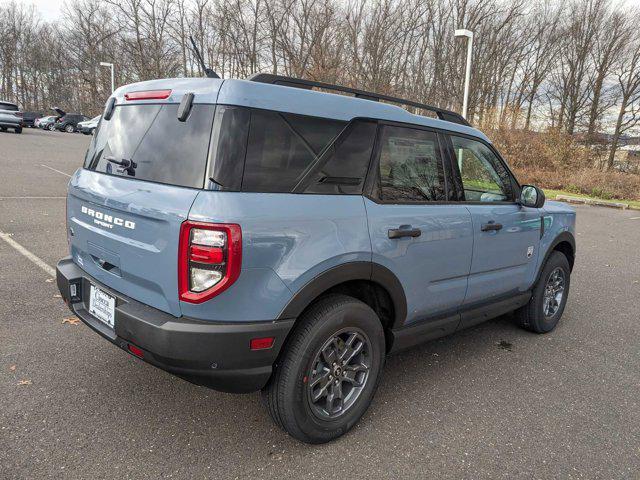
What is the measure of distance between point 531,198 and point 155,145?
9.29ft

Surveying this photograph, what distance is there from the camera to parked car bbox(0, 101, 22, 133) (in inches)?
1085

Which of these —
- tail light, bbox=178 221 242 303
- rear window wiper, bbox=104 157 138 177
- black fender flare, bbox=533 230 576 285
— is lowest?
black fender flare, bbox=533 230 576 285

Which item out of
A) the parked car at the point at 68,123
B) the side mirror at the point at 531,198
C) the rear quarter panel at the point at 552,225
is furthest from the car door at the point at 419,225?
the parked car at the point at 68,123

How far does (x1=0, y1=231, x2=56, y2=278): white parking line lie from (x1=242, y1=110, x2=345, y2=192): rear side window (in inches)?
149

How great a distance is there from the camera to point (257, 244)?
2.13m

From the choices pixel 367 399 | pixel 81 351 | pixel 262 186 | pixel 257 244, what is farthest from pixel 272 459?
pixel 81 351

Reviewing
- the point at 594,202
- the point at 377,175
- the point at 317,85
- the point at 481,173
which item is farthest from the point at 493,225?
the point at 594,202

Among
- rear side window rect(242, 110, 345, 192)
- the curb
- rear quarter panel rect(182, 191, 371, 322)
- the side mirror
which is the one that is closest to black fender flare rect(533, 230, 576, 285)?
the side mirror

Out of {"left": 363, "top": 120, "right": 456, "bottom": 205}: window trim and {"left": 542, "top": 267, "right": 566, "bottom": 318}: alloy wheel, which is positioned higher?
{"left": 363, "top": 120, "right": 456, "bottom": 205}: window trim

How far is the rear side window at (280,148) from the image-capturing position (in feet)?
7.33

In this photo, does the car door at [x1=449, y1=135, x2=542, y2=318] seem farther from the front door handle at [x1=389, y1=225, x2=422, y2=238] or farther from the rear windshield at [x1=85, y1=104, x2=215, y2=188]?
the rear windshield at [x1=85, y1=104, x2=215, y2=188]

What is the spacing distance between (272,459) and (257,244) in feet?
3.76

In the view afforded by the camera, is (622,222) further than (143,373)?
Yes

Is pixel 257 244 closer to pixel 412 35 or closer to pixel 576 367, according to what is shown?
pixel 576 367
